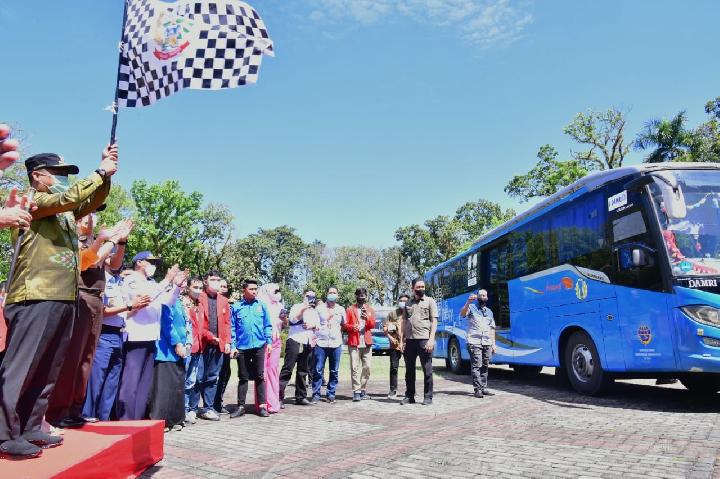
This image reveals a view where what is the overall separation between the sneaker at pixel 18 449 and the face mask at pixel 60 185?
1.56 m

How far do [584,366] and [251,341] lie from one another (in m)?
5.60

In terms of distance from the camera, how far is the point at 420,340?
Result: 27.9ft

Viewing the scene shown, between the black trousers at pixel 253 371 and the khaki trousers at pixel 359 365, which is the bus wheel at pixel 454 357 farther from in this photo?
the black trousers at pixel 253 371

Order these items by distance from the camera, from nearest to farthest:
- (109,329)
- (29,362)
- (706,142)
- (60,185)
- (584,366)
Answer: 1. (29,362)
2. (60,185)
3. (109,329)
4. (584,366)
5. (706,142)

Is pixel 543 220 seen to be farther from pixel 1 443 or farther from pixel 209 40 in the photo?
pixel 1 443

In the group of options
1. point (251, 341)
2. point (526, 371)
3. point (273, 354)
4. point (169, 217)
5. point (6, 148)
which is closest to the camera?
point (6, 148)

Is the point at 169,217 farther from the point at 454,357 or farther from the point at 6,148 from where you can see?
the point at 6,148

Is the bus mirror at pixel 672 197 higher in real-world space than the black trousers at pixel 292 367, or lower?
higher

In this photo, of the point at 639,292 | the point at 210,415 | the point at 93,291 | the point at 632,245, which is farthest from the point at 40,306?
the point at 639,292

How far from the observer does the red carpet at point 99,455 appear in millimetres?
2748

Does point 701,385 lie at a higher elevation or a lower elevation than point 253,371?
lower

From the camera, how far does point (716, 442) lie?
4.94 m

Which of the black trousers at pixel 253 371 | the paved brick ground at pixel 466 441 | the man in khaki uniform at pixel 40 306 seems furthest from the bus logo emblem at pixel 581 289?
the man in khaki uniform at pixel 40 306

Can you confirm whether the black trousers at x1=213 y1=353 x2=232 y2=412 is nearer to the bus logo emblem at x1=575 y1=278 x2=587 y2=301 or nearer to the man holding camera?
the man holding camera
